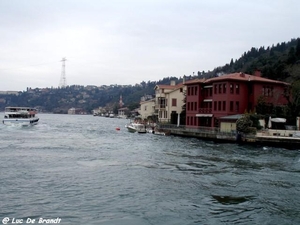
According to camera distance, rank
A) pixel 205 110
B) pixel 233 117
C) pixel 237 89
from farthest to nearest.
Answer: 1. pixel 205 110
2. pixel 237 89
3. pixel 233 117

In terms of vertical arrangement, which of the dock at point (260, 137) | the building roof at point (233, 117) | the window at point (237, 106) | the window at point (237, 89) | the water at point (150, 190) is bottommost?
the water at point (150, 190)

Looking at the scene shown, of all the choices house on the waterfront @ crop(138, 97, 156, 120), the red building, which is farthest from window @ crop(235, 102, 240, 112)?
house on the waterfront @ crop(138, 97, 156, 120)

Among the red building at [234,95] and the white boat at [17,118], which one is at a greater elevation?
the red building at [234,95]

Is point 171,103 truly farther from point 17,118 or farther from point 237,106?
point 17,118

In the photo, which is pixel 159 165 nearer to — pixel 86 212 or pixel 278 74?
pixel 86 212

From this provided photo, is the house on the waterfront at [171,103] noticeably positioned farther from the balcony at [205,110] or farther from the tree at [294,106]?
the tree at [294,106]

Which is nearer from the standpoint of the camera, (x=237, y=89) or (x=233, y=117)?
(x=233, y=117)

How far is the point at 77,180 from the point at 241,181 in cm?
876

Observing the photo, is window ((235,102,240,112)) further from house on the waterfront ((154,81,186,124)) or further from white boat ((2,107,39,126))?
white boat ((2,107,39,126))

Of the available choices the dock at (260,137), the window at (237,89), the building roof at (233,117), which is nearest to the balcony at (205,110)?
Result: the window at (237,89)

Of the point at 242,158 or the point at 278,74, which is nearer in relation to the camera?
the point at 242,158

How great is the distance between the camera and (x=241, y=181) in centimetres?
1942

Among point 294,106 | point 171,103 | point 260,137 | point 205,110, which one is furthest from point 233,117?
point 171,103

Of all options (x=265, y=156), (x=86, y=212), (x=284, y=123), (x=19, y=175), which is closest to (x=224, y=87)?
(x=284, y=123)
